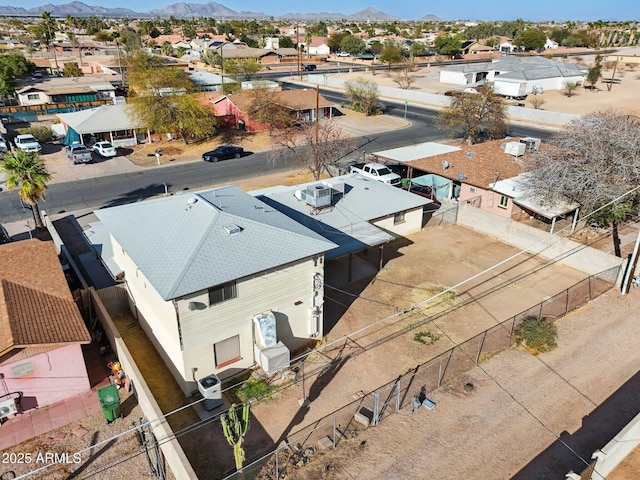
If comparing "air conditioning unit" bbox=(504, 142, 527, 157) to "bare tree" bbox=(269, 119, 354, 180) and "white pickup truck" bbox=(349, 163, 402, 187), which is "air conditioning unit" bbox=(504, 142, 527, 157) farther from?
"bare tree" bbox=(269, 119, 354, 180)

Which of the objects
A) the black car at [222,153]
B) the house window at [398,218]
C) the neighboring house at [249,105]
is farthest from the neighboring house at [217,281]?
the neighboring house at [249,105]

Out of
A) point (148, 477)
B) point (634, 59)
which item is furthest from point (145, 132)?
point (634, 59)

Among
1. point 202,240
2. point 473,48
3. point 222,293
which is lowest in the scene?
point 222,293

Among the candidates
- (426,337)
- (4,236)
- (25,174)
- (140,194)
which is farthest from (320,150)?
(4,236)

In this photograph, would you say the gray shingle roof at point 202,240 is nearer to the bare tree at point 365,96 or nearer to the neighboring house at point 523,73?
the bare tree at point 365,96

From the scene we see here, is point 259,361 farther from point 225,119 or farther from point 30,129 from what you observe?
point 30,129

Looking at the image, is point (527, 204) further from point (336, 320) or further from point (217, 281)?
point (217, 281)
